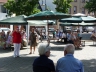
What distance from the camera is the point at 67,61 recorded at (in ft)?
16.5

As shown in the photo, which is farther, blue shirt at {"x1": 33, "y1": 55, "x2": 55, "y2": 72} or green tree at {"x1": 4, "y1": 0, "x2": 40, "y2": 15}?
green tree at {"x1": 4, "y1": 0, "x2": 40, "y2": 15}

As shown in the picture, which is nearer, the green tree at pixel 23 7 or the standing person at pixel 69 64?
the standing person at pixel 69 64

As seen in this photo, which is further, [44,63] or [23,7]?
[23,7]

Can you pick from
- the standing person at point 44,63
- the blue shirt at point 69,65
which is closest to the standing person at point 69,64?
the blue shirt at point 69,65

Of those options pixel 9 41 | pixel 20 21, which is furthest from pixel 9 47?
pixel 20 21

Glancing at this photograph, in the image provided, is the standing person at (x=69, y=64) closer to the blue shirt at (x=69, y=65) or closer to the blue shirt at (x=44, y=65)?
the blue shirt at (x=69, y=65)

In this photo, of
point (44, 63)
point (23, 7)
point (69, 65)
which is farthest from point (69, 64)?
point (23, 7)

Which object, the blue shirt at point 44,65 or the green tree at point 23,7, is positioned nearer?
the blue shirt at point 44,65

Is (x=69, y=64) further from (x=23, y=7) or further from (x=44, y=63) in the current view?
(x=23, y=7)

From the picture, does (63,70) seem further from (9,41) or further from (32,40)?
(9,41)

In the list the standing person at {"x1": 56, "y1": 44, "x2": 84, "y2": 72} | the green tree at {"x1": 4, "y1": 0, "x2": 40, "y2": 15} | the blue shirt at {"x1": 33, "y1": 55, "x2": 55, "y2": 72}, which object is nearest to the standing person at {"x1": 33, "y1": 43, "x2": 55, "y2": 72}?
the blue shirt at {"x1": 33, "y1": 55, "x2": 55, "y2": 72}

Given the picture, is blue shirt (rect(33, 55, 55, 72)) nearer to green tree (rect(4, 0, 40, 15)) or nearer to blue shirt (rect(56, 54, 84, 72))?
blue shirt (rect(56, 54, 84, 72))

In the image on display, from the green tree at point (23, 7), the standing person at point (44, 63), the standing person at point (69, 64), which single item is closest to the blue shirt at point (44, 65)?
the standing person at point (44, 63)

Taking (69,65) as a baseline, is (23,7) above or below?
above
